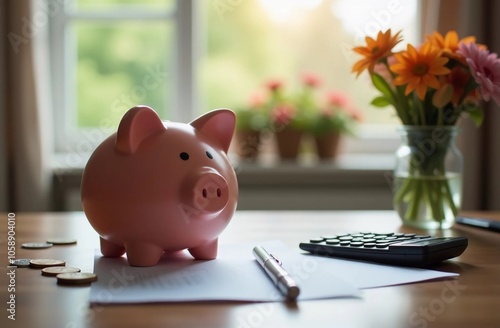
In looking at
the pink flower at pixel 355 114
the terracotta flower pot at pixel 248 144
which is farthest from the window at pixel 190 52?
the terracotta flower pot at pixel 248 144

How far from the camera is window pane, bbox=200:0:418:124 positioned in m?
2.46

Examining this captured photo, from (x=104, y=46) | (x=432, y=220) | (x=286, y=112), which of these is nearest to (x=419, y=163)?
(x=432, y=220)

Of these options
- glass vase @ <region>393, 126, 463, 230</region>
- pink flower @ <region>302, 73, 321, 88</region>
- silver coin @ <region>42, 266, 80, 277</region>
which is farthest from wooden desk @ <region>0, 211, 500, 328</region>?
pink flower @ <region>302, 73, 321, 88</region>

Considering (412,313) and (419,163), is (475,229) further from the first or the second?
(412,313)

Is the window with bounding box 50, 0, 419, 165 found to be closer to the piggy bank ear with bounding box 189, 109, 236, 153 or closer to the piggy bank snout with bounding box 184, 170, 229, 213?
the piggy bank ear with bounding box 189, 109, 236, 153

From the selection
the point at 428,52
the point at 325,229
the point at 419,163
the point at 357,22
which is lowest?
the point at 325,229

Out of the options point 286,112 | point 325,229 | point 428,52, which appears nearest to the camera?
point 428,52

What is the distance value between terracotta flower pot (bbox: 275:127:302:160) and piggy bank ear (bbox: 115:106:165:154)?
1483 mm

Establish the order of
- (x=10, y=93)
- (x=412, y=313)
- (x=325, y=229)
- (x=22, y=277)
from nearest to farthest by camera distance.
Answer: (x=412, y=313)
(x=22, y=277)
(x=325, y=229)
(x=10, y=93)

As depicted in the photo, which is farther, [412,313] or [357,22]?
[357,22]

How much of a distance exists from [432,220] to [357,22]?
56.0 inches

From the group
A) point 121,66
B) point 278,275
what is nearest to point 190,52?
point 121,66

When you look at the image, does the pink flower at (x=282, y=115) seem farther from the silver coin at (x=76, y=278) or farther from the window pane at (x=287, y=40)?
the silver coin at (x=76, y=278)

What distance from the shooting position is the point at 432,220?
1171mm
